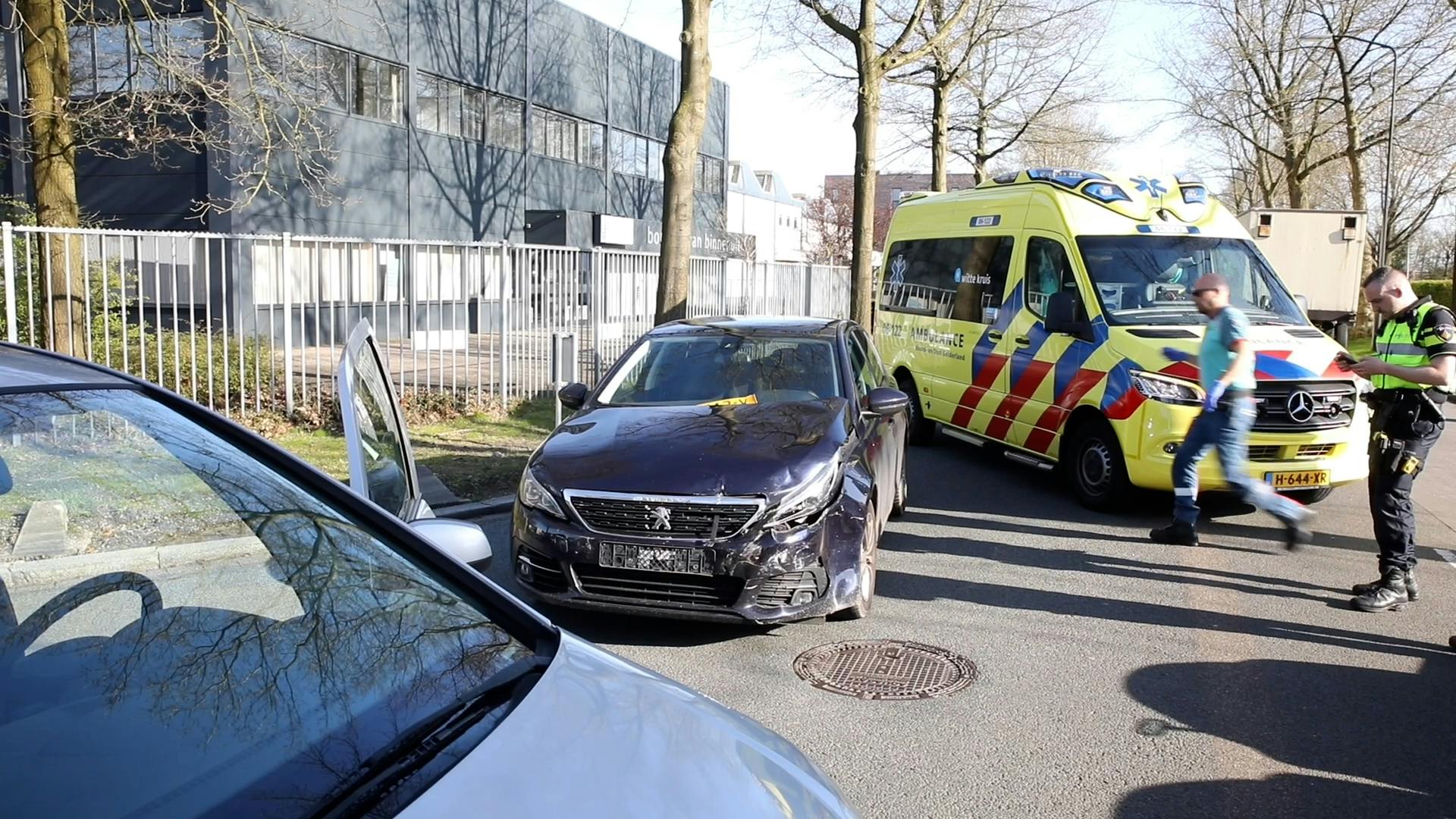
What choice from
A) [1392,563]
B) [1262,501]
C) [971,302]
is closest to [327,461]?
[971,302]

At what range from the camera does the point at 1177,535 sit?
736 cm

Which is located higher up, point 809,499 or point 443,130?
point 443,130

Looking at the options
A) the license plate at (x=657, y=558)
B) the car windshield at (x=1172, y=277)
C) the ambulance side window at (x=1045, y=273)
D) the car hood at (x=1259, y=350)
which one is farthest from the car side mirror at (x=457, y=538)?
the ambulance side window at (x=1045, y=273)

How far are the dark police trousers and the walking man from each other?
2.20 feet

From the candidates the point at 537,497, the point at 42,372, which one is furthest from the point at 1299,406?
the point at 42,372

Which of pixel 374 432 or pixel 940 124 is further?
pixel 940 124

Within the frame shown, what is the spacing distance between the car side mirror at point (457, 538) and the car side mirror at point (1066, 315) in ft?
20.7

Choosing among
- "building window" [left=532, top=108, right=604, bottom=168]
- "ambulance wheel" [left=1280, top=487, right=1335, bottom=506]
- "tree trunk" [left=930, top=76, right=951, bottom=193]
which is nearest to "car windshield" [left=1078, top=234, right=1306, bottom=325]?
"ambulance wheel" [left=1280, top=487, right=1335, bottom=506]

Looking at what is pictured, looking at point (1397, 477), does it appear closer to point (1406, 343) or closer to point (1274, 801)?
point (1406, 343)

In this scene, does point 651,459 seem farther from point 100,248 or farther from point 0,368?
point 100,248

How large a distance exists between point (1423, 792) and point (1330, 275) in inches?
672

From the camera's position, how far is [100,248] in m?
9.69

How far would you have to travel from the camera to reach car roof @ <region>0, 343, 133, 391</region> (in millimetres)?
2162

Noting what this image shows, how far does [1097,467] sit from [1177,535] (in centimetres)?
116
